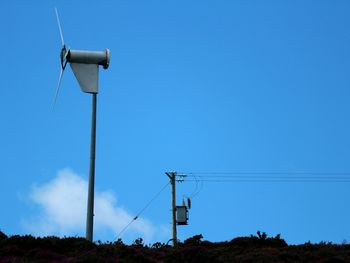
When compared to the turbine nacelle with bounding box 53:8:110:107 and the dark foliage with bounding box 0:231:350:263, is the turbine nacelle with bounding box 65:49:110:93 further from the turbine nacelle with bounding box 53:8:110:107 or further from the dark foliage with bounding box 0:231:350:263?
the dark foliage with bounding box 0:231:350:263

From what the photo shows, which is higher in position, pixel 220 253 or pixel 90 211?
pixel 90 211

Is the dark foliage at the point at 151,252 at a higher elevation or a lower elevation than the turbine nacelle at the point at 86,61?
lower

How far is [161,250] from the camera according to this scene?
26.2 metres

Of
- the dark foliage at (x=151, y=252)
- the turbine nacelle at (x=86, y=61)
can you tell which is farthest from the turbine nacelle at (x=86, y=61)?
the dark foliage at (x=151, y=252)

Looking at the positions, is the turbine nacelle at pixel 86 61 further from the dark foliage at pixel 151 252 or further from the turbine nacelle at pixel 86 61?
the dark foliage at pixel 151 252

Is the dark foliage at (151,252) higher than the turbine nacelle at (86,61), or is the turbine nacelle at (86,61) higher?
the turbine nacelle at (86,61)

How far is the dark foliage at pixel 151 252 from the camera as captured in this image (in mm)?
23328

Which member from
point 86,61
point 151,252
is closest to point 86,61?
point 86,61

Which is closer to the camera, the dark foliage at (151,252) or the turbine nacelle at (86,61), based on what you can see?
the dark foliage at (151,252)

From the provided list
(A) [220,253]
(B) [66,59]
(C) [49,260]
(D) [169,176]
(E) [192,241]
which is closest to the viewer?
(C) [49,260]

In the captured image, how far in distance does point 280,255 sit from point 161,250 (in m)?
4.71

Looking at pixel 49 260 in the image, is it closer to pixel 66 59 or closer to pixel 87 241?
pixel 87 241

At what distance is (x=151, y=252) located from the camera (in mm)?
24734

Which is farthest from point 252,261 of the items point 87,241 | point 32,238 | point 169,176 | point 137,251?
point 169,176
